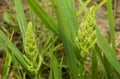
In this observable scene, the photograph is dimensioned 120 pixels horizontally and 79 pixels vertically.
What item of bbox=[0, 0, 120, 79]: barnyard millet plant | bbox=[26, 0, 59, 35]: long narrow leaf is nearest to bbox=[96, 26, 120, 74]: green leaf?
bbox=[0, 0, 120, 79]: barnyard millet plant

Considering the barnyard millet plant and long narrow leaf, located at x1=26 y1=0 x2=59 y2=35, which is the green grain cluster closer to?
the barnyard millet plant

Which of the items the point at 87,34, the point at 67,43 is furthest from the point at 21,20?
the point at 87,34

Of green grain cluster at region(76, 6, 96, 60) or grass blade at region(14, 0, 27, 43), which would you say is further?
grass blade at region(14, 0, 27, 43)

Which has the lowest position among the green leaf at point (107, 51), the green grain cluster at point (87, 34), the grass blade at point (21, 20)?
the green leaf at point (107, 51)

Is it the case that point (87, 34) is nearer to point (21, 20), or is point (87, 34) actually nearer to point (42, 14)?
point (42, 14)

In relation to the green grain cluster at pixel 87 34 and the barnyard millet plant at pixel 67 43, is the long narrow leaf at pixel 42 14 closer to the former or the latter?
the barnyard millet plant at pixel 67 43

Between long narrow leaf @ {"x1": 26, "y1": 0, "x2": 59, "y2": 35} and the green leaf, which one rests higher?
long narrow leaf @ {"x1": 26, "y1": 0, "x2": 59, "y2": 35}

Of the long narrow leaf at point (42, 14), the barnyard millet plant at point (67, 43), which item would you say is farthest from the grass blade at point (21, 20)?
the long narrow leaf at point (42, 14)

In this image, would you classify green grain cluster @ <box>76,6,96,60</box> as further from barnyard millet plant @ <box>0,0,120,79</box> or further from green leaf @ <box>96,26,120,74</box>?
green leaf @ <box>96,26,120,74</box>

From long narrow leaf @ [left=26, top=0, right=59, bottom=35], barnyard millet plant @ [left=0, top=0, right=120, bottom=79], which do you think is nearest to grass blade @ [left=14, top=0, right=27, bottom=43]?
barnyard millet plant @ [left=0, top=0, right=120, bottom=79]

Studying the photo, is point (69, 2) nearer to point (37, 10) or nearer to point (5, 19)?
point (37, 10)

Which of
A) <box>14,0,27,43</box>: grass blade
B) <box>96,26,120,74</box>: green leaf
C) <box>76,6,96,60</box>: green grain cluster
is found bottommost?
<box>96,26,120,74</box>: green leaf
